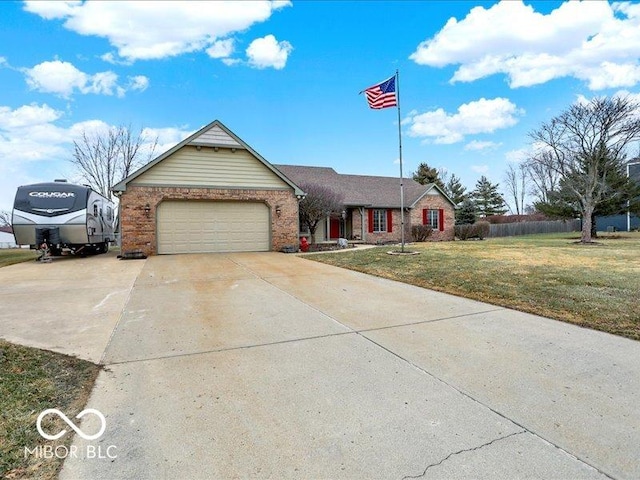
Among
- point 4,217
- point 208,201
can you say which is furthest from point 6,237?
point 208,201

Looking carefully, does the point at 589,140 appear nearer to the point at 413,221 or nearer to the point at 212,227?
the point at 413,221

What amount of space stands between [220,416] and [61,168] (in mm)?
33778

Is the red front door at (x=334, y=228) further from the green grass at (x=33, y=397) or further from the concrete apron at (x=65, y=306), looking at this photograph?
the green grass at (x=33, y=397)

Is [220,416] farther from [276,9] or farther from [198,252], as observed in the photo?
[276,9]

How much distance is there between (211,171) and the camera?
49.2 feet

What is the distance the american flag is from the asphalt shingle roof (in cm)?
899

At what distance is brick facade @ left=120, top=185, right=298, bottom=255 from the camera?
1389 cm

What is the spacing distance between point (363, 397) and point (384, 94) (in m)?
12.2

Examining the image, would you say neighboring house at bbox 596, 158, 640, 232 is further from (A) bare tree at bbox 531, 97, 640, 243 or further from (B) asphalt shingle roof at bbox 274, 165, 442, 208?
(B) asphalt shingle roof at bbox 274, 165, 442, 208

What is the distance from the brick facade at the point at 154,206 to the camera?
547 inches

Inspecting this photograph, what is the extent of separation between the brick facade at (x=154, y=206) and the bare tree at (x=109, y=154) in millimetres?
18170

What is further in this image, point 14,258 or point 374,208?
point 374,208

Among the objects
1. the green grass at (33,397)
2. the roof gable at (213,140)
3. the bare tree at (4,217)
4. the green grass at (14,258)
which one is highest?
the roof gable at (213,140)

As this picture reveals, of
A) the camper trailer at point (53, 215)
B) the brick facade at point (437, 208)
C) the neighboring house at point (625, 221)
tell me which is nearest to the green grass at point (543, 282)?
the camper trailer at point (53, 215)
